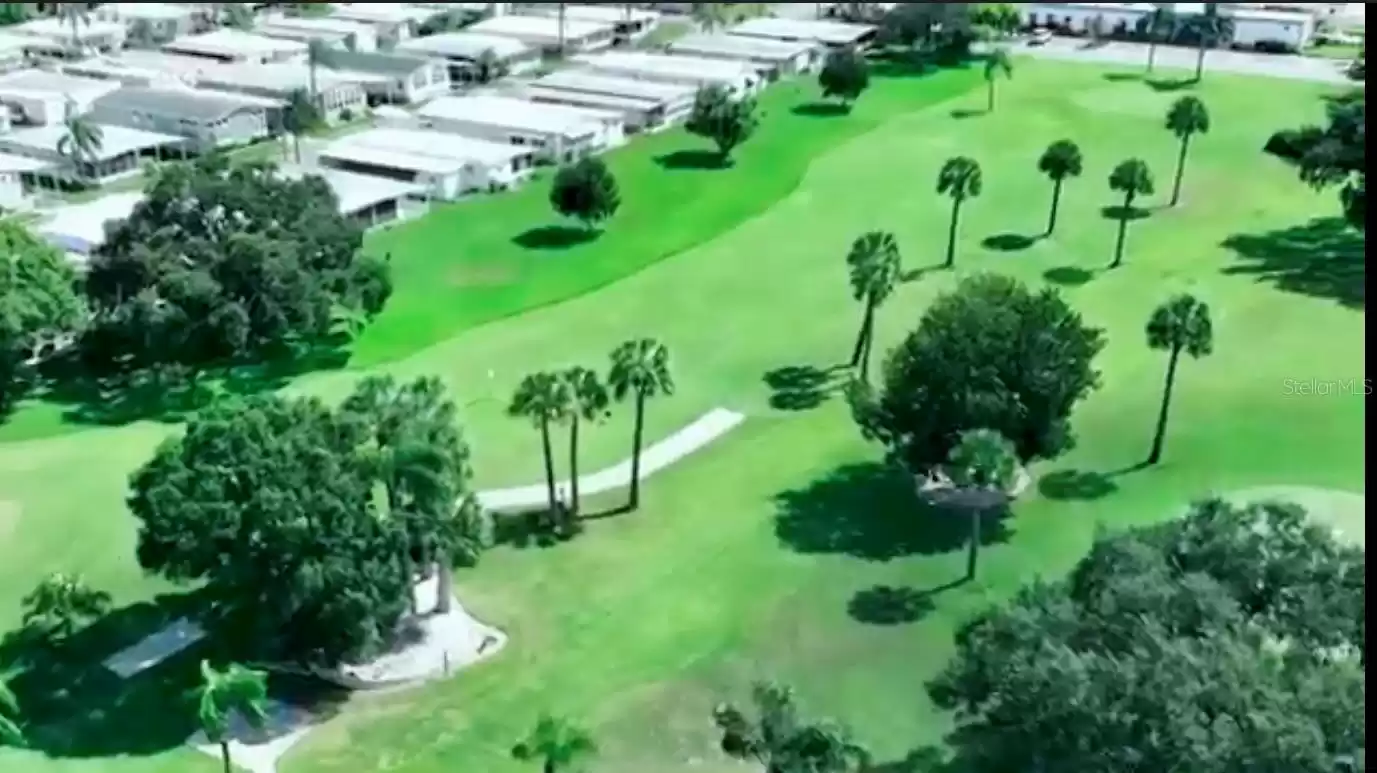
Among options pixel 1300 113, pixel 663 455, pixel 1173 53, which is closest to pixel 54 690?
pixel 663 455

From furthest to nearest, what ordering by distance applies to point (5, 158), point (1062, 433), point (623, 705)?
point (5, 158) < point (1062, 433) < point (623, 705)

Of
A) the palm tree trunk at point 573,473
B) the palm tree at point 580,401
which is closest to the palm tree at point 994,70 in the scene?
the palm tree trunk at point 573,473

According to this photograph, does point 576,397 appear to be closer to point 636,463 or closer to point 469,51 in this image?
point 636,463

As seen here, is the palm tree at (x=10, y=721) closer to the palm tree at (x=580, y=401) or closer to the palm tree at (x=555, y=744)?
the palm tree at (x=555, y=744)

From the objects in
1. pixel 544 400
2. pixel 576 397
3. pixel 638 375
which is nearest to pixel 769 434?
pixel 638 375

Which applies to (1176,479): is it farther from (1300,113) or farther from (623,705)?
(1300,113)
